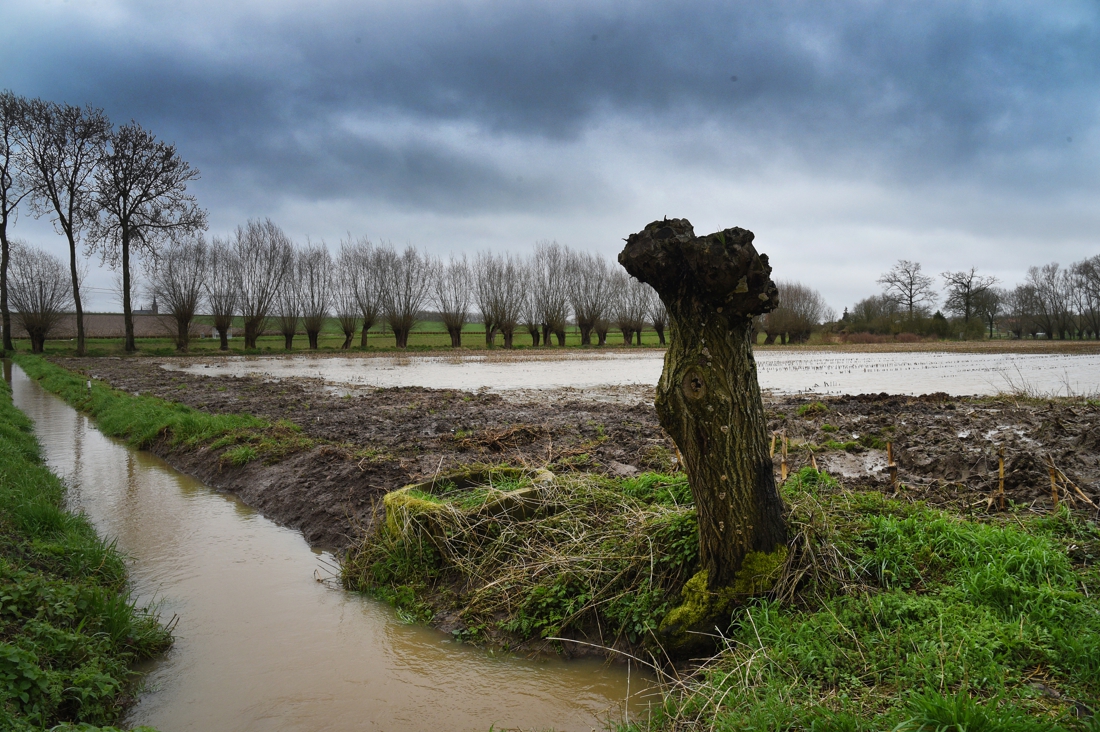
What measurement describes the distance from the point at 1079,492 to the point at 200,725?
19.2 ft

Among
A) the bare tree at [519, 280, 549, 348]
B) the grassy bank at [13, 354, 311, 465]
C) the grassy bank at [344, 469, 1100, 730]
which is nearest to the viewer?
the grassy bank at [344, 469, 1100, 730]

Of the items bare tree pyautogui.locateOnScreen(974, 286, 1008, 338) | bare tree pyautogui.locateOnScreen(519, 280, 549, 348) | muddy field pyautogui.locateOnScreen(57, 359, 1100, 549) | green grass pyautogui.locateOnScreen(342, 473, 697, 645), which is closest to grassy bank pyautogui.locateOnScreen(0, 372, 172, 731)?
green grass pyautogui.locateOnScreen(342, 473, 697, 645)

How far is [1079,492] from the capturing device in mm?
4461

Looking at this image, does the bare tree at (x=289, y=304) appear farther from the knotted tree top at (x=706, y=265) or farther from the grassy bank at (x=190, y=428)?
the knotted tree top at (x=706, y=265)

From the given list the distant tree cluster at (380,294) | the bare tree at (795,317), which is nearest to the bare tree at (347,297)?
the distant tree cluster at (380,294)

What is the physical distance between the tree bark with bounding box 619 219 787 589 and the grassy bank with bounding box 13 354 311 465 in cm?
706

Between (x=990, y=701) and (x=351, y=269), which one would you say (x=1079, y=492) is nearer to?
(x=990, y=701)

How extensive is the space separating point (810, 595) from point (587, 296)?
64.6 m

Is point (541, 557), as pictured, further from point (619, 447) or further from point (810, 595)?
point (619, 447)

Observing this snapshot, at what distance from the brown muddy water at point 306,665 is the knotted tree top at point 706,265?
2287mm

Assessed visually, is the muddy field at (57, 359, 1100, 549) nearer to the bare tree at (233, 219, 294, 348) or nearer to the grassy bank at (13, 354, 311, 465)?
the grassy bank at (13, 354, 311, 465)

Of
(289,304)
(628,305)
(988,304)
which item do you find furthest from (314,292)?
(988,304)

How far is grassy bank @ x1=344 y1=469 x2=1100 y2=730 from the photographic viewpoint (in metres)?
2.93

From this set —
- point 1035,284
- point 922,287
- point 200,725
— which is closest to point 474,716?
point 200,725
